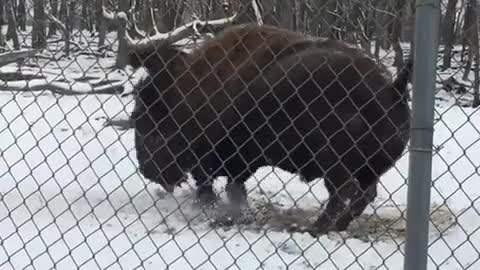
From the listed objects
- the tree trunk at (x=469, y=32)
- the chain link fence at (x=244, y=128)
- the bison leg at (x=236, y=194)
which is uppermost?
the tree trunk at (x=469, y=32)

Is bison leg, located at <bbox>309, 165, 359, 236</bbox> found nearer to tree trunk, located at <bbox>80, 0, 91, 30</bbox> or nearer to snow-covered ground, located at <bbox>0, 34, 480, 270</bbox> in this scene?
snow-covered ground, located at <bbox>0, 34, 480, 270</bbox>

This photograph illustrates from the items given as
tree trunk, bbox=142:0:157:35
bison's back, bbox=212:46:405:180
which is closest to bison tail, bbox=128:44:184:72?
bison's back, bbox=212:46:405:180

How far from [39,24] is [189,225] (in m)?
1.90

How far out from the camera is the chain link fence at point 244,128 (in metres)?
3.97

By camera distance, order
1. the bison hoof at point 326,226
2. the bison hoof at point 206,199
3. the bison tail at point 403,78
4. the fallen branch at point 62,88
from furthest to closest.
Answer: the bison hoof at point 206,199 → the bison hoof at point 326,226 → the fallen branch at point 62,88 → the bison tail at point 403,78

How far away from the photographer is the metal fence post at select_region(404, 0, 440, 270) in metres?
2.35

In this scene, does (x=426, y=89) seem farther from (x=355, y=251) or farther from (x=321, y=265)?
(x=355, y=251)

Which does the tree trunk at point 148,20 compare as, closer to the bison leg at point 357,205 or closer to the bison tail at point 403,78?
the bison tail at point 403,78

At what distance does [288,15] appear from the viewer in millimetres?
3521

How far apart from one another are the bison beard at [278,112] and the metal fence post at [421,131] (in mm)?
1692

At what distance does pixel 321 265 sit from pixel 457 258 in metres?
0.79

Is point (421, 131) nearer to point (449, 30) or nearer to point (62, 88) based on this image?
point (449, 30)

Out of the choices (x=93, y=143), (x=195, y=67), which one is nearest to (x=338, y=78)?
(x=195, y=67)

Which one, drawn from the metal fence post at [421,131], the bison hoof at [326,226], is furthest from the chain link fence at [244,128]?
the metal fence post at [421,131]
